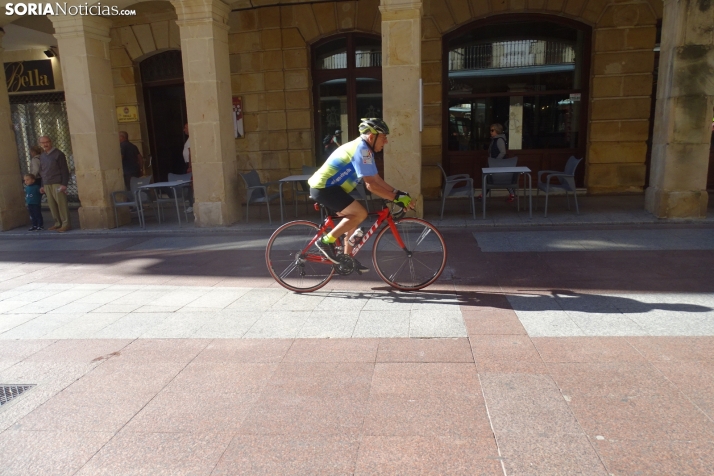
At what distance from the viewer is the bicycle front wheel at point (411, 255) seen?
17.7ft

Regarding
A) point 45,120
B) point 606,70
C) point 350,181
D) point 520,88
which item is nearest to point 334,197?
point 350,181

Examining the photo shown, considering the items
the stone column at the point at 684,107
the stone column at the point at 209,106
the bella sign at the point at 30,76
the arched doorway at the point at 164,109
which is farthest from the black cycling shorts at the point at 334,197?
the bella sign at the point at 30,76

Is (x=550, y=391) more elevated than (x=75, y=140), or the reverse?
(x=75, y=140)

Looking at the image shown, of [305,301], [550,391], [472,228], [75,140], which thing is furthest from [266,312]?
[75,140]

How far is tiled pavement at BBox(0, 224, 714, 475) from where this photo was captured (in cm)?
280

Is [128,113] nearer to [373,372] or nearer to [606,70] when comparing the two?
[606,70]

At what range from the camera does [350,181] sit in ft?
17.6

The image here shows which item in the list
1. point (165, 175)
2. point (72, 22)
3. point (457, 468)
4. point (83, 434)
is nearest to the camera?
point (457, 468)

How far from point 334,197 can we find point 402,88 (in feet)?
13.5

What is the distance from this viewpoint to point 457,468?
263cm

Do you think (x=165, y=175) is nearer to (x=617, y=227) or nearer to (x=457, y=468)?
(x=617, y=227)

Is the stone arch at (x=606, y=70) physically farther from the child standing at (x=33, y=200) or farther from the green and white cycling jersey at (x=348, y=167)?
the child standing at (x=33, y=200)

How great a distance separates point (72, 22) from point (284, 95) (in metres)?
4.61

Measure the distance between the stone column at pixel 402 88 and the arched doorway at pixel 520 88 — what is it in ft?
12.2
